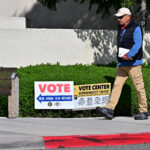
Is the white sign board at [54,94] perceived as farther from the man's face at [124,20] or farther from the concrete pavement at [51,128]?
the man's face at [124,20]

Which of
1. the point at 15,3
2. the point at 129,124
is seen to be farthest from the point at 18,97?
the point at 15,3

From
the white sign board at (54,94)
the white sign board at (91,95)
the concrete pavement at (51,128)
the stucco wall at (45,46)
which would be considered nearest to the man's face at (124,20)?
the white sign board at (91,95)

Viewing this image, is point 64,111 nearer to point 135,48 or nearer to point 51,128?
point 51,128

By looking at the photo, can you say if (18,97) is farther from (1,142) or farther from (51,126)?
(1,142)

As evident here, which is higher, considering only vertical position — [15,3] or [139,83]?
[15,3]

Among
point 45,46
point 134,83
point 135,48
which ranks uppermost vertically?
point 45,46

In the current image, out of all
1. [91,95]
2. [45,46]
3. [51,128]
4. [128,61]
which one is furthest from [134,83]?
[45,46]

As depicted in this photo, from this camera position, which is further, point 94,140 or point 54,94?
point 54,94

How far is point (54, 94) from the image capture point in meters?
9.83

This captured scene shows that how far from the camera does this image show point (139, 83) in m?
9.23

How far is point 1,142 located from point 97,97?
10.4 feet

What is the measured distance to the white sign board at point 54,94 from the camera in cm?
979

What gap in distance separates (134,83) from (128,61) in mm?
422

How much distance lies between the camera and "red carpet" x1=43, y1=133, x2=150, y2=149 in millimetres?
7375
